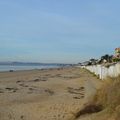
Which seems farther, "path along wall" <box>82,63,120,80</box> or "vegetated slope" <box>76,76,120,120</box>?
"path along wall" <box>82,63,120,80</box>

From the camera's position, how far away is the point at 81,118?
1086 centimetres

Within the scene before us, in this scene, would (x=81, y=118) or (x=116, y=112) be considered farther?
(x=81, y=118)

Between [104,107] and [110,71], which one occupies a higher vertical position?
[110,71]

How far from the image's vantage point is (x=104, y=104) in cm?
1163

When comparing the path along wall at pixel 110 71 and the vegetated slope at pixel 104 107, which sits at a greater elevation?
the path along wall at pixel 110 71

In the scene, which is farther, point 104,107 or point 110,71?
point 110,71

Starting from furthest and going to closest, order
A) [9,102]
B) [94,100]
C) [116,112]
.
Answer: [9,102] < [94,100] < [116,112]

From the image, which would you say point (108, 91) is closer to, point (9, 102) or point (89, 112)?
point (89, 112)

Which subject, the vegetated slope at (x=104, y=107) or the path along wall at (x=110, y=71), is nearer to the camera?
the vegetated slope at (x=104, y=107)

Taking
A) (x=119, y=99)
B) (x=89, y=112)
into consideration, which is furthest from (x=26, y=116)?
(x=119, y=99)

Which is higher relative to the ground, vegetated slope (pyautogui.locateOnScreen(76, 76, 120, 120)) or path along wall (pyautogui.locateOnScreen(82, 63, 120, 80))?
path along wall (pyautogui.locateOnScreen(82, 63, 120, 80))

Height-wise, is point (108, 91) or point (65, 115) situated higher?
point (108, 91)

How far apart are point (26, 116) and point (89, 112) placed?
2.90m

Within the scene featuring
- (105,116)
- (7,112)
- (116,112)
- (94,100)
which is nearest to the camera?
(116,112)
